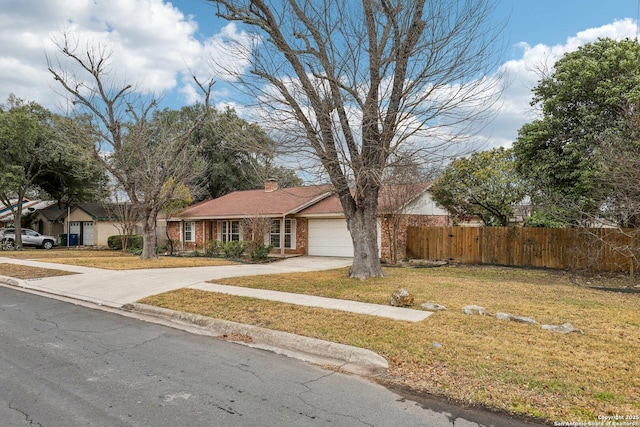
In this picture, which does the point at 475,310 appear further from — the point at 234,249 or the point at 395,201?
the point at 234,249

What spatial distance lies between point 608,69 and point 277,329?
12.9 meters

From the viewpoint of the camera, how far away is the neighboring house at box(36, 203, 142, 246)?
1305 inches

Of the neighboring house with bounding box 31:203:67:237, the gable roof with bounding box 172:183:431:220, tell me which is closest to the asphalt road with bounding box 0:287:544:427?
the gable roof with bounding box 172:183:431:220

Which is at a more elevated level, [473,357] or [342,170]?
[342,170]

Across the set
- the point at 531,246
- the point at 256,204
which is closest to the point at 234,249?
the point at 256,204

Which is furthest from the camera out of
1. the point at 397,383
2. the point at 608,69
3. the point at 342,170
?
the point at 608,69

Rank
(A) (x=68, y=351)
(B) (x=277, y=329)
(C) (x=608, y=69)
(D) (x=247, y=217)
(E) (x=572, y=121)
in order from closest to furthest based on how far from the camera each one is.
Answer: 1. (A) (x=68, y=351)
2. (B) (x=277, y=329)
3. (C) (x=608, y=69)
4. (E) (x=572, y=121)
5. (D) (x=247, y=217)

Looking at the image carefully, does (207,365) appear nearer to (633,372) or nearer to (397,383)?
(397,383)

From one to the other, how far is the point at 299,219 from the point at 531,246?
36.9 ft

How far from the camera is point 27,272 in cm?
1421

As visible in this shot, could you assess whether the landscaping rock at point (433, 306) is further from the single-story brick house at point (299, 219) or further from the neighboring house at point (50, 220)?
the neighboring house at point (50, 220)

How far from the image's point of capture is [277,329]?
6.59 meters

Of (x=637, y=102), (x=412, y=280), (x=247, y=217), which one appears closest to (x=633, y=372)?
(x=412, y=280)

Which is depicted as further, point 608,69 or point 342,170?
point 608,69
